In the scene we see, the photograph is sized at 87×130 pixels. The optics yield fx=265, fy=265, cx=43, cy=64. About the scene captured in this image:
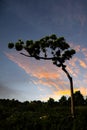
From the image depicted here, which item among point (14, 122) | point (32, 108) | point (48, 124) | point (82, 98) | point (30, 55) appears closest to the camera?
point (48, 124)

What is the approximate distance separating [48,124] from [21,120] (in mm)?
5723

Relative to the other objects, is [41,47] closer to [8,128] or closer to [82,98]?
[8,128]

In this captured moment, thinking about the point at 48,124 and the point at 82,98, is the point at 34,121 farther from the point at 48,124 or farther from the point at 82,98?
the point at 82,98

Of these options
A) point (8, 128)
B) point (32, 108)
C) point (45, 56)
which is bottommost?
point (8, 128)

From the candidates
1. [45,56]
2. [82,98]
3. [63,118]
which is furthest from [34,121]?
[82,98]

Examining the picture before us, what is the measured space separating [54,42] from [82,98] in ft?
173

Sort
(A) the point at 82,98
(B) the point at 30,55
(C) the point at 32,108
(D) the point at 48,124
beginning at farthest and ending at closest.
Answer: (A) the point at 82,98 → (C) the point at 32,108 → (B) the point at 30,55 → (D) the point at 48,124

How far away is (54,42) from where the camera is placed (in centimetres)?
4103

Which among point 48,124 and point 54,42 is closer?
point 48,124

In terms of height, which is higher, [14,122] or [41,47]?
[41,47]

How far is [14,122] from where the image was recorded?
1544 inches

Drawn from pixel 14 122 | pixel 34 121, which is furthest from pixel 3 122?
pixel 34 121

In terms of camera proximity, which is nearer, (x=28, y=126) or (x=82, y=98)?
(x=28, y=126)

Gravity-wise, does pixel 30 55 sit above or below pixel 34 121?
above
